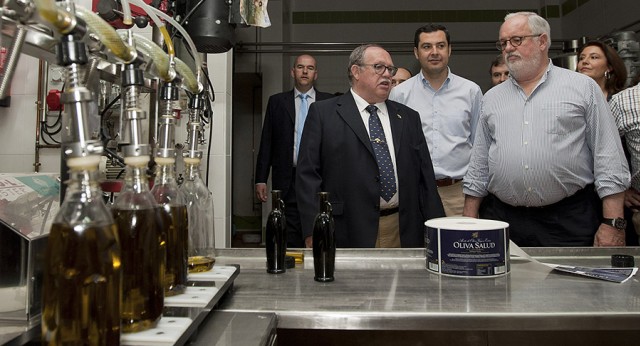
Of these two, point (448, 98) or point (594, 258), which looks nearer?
point (594, 258)

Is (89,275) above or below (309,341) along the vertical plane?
above

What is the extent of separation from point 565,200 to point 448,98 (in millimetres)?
896

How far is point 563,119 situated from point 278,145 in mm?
1799

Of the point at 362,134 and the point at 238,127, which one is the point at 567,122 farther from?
the point at 238,127

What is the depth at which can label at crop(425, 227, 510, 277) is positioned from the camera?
110cm

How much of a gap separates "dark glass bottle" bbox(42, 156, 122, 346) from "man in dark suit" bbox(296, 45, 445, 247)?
1.52 m

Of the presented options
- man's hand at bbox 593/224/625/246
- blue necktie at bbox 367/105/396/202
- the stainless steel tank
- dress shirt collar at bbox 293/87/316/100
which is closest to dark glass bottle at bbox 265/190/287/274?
blue necktie at bbox 367/105/396/202

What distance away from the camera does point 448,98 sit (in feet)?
8.55

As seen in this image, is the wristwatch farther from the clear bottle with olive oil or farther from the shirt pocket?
the clear bottle with olive oil

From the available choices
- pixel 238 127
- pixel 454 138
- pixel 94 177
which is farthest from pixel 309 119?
pixel 238 127

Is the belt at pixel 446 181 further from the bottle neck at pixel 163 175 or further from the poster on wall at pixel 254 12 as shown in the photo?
the bottle neck at pixel 163 175

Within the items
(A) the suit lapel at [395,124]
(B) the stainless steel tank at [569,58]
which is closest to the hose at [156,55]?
(A) the suit lapel at [395,124]

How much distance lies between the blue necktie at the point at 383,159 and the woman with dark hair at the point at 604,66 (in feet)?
4.09

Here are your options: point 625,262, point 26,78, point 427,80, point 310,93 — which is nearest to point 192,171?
point 625,262
